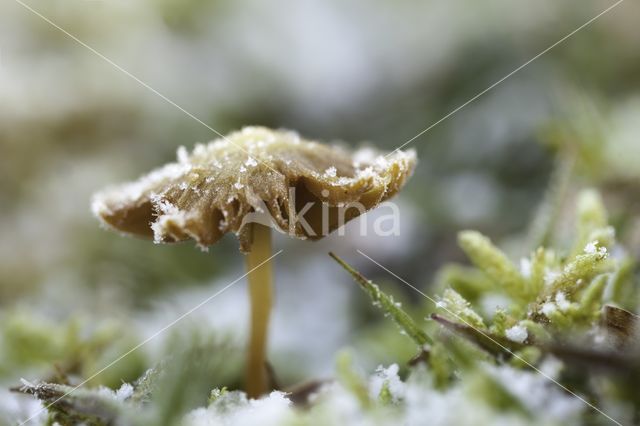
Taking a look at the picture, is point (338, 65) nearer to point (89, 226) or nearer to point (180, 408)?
point (89, 226)

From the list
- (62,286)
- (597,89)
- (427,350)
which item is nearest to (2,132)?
(62,286)

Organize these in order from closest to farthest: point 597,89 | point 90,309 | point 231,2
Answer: point 90,309 < point 597,89 < point 231,2

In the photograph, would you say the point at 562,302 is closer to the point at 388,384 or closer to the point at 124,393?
the point at 388,384

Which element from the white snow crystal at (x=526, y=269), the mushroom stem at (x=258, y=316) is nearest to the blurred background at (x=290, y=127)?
the mushroom stem at (x=258, y=316)

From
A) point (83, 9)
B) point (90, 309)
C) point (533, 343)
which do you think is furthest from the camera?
point (83, 9)

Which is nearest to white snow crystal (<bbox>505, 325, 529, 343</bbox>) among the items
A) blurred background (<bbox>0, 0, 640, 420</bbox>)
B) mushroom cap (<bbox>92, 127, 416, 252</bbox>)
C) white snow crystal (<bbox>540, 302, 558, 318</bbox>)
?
white snow crystal (<bbox>540, 302, 558, 318</bbox>)

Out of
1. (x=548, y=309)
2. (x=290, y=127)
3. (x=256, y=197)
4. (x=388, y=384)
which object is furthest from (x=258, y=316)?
(x=290, y=127)

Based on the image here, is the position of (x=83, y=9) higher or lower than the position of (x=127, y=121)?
higher

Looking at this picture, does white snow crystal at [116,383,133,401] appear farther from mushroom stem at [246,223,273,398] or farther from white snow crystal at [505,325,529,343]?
white snow crystal at [505,325,529,343]
